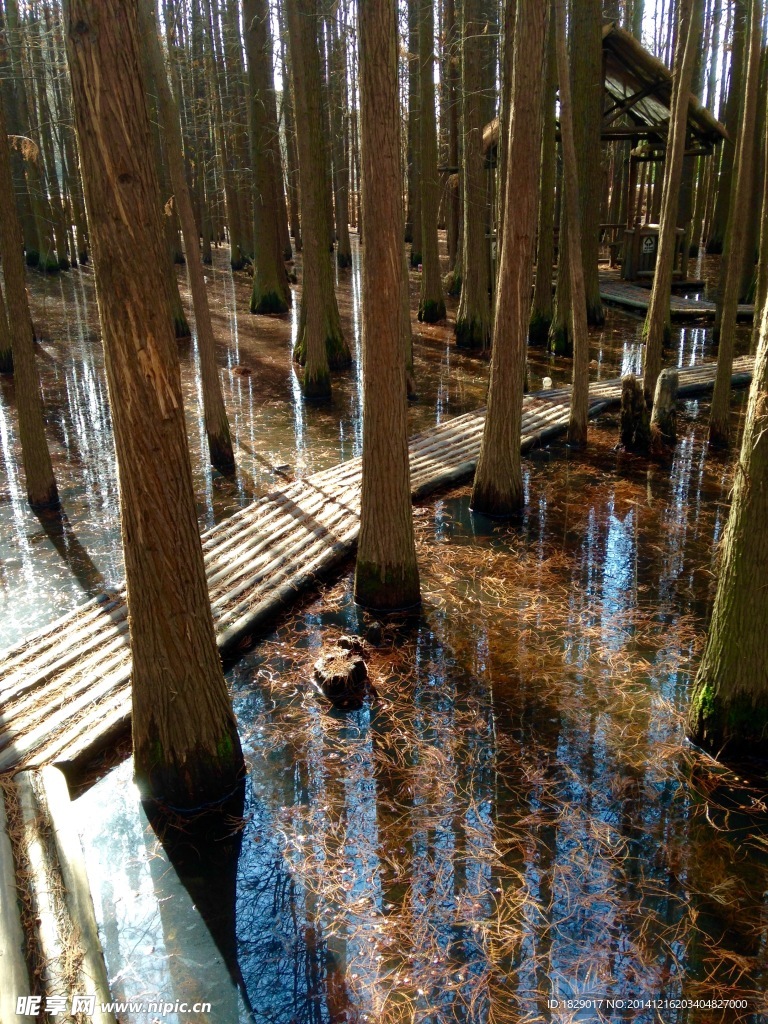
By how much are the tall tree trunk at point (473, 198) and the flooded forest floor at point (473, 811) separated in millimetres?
8050

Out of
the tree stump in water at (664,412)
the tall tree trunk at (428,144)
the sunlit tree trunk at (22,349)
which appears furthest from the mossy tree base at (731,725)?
the tall tree trunk at (428,144)

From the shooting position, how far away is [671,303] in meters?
18.5

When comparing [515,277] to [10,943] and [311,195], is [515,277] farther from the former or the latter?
[10,943]

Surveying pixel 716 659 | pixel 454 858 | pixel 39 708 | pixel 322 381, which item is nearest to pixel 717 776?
pixel 716 659

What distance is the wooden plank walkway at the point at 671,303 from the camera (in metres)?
17.8

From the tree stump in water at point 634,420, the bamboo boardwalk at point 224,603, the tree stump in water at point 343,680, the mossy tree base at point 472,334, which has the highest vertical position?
the mossy tree base at point 472,334

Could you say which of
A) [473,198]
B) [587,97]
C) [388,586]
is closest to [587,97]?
[587,97]

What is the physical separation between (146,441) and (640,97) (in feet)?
60.4

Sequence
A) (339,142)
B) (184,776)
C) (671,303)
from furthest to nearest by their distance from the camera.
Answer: (339,142), (671,303), (184,776)

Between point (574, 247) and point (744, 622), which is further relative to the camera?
point (574, 247)

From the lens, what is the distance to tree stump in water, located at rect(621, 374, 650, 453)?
9.73 metres

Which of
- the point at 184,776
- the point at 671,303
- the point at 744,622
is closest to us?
the point at 184,776

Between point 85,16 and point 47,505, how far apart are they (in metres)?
6.18

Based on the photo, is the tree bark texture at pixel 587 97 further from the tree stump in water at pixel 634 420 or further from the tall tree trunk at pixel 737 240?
the tree stump in water at pixel 634 420
